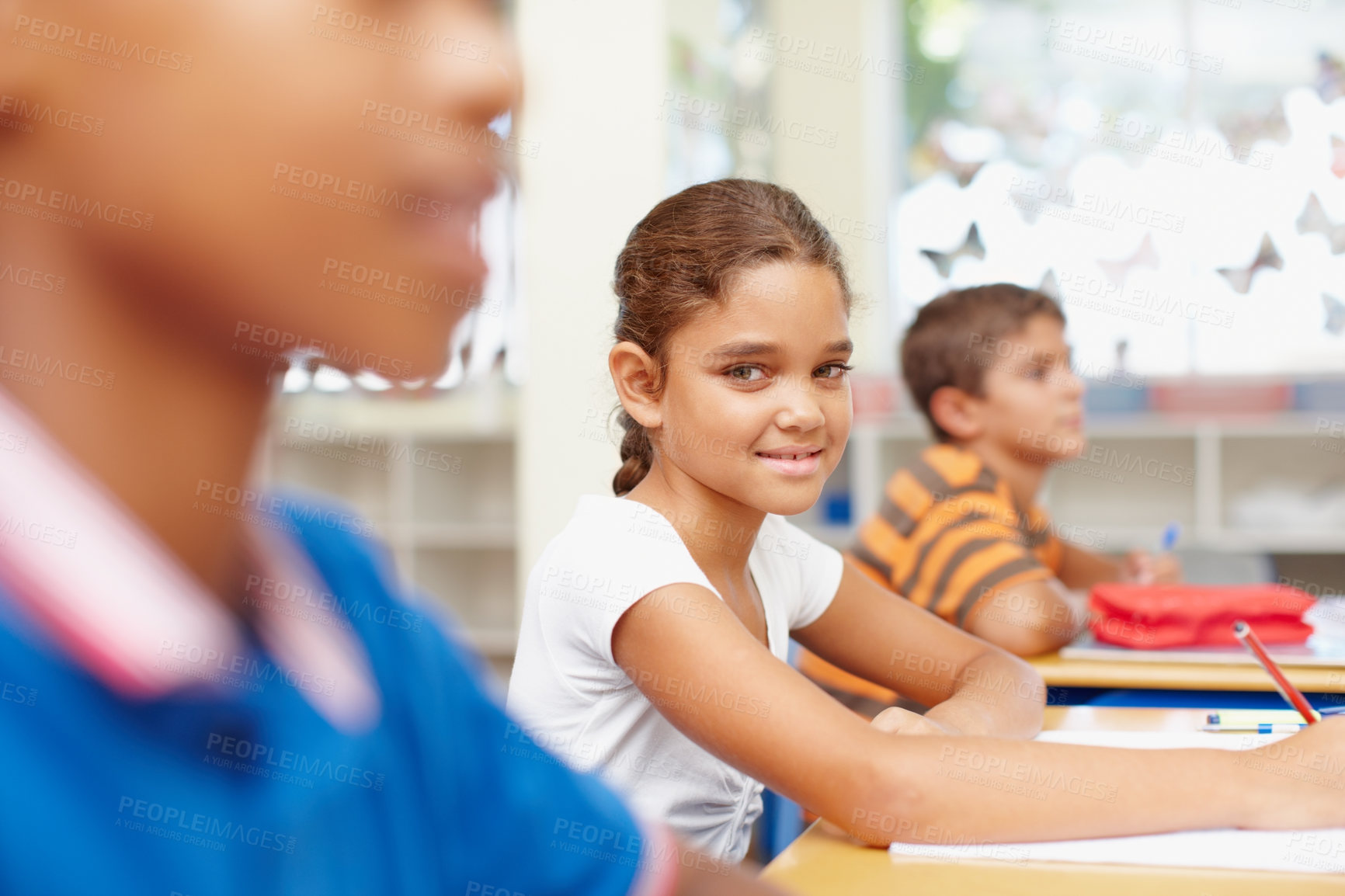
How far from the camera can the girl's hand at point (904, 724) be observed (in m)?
0.98

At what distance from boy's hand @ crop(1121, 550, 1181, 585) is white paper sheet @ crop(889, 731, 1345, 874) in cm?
113

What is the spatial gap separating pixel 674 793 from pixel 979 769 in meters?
0.32

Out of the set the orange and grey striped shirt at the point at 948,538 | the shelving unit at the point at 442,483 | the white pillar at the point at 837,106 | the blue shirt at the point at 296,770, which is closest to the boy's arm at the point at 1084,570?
the orange and grey striped shirt at the point at 948,538

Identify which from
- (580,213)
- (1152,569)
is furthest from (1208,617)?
(580,213)

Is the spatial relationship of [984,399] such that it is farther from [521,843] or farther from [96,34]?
[96,34]

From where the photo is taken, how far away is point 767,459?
44.3 inches

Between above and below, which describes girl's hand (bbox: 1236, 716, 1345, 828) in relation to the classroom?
below

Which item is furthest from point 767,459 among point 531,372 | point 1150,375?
point 1150,375

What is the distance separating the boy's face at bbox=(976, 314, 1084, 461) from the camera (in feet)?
6.53

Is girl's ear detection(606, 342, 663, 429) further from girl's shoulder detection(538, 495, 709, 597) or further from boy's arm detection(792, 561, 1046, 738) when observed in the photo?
boy's arm detection(792, 561, 1046, 738)

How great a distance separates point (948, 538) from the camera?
1.74 metres

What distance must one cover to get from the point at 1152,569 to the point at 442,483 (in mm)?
3518

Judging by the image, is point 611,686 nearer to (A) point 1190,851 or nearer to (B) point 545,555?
(B) point 545,555

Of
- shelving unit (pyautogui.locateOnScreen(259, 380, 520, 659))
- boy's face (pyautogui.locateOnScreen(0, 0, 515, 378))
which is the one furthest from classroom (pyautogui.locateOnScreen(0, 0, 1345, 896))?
shelving unit (pyautogui.locateOnScreen(259, 380, 520, 659))
